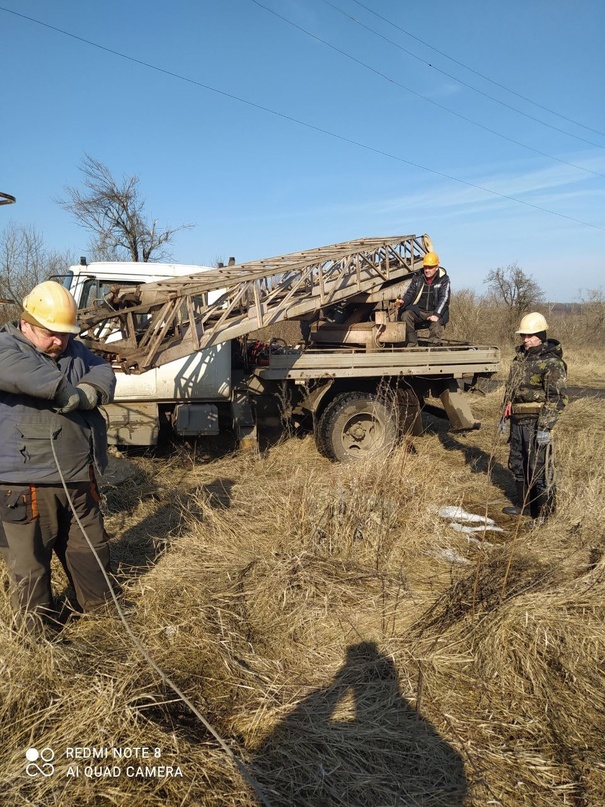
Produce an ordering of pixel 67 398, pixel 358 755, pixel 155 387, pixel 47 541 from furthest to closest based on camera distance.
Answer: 1. pixel 155 387
2. pixel 47 541
3. pixel 67 398
4. pixel 358 755

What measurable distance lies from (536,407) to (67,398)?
387 centimetres

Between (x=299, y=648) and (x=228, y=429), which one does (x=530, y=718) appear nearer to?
(x=299, y=648)

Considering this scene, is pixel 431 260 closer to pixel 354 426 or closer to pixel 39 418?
pixel 354 426

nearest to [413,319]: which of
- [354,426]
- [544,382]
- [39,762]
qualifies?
[354,426]

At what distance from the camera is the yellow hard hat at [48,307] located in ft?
8.68

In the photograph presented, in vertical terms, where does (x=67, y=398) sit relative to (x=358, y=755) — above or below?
above

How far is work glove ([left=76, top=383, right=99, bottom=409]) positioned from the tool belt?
3658mm

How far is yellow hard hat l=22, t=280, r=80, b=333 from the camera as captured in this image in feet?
8.68

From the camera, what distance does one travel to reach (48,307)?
265 centimetres

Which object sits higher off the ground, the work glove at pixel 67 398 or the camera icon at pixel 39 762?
the work glove at pixel 67 398

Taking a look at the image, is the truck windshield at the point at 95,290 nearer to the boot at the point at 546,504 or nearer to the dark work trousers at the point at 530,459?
the dark work trousers at the point at 530,459

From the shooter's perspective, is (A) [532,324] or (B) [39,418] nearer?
(B) [39,418]

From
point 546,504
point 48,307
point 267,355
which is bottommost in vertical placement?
point 546,504

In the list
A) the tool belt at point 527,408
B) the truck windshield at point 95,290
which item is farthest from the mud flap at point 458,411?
the truck windshield at point 95,290
